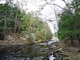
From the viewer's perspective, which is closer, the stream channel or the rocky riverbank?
the rocky riverbank

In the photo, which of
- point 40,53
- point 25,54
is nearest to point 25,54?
point 25,54

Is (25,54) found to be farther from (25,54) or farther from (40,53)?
(40,53)

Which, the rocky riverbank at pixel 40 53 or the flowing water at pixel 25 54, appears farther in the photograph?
the flowing water at pixel 25 54

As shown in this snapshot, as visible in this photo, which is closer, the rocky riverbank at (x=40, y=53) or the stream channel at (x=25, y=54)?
the rocky riverbank at (x=40, y=53)

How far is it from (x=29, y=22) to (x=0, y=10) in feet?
39.8

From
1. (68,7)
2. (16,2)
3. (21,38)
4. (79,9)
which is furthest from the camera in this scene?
(16,2)

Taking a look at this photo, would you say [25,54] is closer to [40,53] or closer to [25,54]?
[25,54]

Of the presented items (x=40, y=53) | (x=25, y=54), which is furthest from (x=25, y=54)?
(x=40, y=53)

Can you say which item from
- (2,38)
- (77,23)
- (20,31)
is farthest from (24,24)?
(77,23)

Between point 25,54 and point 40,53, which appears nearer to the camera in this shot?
point 25,54

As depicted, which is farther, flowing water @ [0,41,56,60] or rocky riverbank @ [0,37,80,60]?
flowing water @ [0,41,56,60]

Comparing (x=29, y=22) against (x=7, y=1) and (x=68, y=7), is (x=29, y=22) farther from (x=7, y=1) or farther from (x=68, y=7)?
(x=68, y=7)

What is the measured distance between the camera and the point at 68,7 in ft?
74.1

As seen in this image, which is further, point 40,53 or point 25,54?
point 40,53
